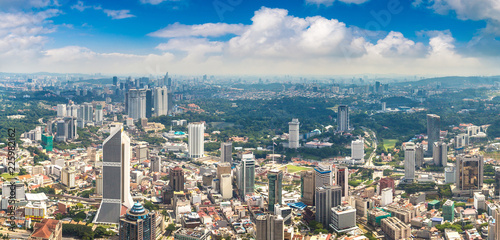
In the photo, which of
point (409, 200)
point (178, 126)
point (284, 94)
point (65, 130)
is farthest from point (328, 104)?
point (409, 200)

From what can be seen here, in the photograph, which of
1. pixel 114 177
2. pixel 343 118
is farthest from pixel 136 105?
pixel 114 177

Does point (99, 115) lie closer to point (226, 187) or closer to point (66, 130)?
point (66, 130)

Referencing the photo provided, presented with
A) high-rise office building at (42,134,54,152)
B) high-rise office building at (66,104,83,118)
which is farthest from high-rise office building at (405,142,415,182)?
high-rise office building at (66,104,83,118)

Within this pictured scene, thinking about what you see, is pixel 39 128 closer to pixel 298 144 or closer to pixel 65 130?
pixel 65 130

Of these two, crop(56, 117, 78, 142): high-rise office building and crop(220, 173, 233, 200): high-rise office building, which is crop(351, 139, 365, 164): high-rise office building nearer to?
crop(220, 173, 233, 200): high-rise office building

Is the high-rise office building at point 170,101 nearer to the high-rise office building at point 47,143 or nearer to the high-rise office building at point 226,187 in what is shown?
the high-rise office building at point 47,143

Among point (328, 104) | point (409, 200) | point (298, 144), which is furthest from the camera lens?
point (328, 104)
